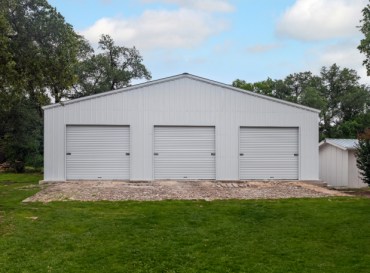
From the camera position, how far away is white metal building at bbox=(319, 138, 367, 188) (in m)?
20.5

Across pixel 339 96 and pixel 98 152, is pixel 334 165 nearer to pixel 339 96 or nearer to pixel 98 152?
Result: pixel 98 152

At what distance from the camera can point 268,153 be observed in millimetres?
17547

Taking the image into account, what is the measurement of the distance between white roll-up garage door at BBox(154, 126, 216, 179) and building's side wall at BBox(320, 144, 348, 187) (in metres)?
7.90

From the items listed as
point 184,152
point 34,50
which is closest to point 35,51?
point 34,50

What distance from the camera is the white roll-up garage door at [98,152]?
17016 mm

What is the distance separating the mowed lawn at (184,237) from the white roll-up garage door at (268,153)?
660cm

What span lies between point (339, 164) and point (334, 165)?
0.50m

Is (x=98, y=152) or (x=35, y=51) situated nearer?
(x=35, y=51)

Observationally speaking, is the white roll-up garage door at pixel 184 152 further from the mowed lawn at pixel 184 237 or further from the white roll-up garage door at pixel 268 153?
the mowed lawn at pixel 184 237

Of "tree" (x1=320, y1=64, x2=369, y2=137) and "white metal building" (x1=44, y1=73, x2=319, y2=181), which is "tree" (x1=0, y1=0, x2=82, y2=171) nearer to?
"white metal building" (x1=44, y1=73, x2=319, y2=181)

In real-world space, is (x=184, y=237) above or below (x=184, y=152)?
below

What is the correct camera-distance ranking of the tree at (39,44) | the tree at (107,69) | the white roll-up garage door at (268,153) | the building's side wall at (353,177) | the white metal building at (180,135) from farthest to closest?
1. the tree at (107,69)
2. the building's side wall at (353,177)
3. the white roll-up garage door at (268,153)
4. the white metal building at (180,135)
5. the tree at (39,44)

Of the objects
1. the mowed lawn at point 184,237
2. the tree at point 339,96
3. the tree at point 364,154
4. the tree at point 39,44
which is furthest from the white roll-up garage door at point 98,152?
the tree at point 339,96

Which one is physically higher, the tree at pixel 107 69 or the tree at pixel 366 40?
the tree at pixel 107 69
